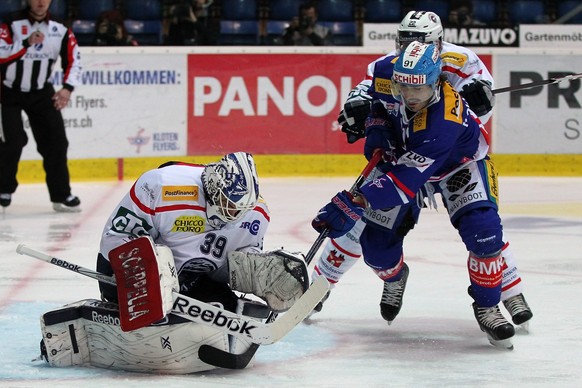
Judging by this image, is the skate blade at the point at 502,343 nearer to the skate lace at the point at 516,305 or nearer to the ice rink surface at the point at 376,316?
the ice rink surface at the point at 376,316

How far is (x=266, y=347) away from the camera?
156 inches

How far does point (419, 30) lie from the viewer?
4.48 metres

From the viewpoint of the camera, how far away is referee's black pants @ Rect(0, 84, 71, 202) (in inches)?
289

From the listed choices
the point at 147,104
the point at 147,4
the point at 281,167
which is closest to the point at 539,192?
the point at 281,167

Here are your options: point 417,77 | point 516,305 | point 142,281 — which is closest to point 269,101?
point 516,305

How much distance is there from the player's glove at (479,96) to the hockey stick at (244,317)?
1.12m

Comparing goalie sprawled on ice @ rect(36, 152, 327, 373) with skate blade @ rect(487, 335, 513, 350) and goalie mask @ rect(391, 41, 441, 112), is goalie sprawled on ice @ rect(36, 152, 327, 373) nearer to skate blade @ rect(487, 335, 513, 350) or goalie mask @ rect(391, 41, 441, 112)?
goalie mask @ rect(391, 41, 441, 112)

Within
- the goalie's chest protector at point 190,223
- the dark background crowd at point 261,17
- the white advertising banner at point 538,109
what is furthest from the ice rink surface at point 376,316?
the dark background crowd at point 261,17

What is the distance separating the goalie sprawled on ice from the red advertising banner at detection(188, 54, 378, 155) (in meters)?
4.95

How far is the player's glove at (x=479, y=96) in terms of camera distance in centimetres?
436

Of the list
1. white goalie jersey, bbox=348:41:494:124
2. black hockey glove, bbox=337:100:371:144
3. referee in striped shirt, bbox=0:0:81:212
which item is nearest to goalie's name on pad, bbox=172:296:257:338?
black hockey glove, bbox=337:100:371:144

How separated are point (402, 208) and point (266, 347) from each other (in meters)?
0.66

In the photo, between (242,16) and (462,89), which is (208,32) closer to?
(242,16)

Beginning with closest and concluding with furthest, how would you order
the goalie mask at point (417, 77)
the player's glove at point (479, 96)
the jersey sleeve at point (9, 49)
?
the goalie mask at point (417, 77) → the player's glove at point (479, 96) → the jersey sleeve at point (9, 49)
